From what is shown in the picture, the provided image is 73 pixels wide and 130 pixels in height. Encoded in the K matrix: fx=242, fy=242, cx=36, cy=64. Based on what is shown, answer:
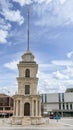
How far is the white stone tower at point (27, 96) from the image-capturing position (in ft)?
190

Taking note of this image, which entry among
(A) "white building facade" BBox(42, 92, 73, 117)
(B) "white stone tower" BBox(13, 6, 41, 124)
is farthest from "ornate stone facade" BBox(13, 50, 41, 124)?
(A) "white building facade" BBox(42, 92, 73, 117)

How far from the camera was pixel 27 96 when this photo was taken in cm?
5928

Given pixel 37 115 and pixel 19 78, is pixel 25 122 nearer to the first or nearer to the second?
pixel 37 115

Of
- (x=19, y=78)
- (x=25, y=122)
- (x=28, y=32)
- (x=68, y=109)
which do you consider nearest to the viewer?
(x=25, y=122)

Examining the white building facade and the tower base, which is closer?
the tower base

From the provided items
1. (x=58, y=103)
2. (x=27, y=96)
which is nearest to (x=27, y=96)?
(x=27, y=96)

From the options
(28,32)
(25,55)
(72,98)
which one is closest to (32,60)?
(25,55)

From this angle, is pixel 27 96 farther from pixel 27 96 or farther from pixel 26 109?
pixel 26 109

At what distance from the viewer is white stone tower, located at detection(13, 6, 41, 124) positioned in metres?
57.8

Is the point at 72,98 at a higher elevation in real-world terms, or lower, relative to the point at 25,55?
lower

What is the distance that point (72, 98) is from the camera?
15850 centimetres

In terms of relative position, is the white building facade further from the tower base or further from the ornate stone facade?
the tower base

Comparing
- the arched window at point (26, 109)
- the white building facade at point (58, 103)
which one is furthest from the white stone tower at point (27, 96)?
the white building facade at point (58, 103)

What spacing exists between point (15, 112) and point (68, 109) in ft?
340
